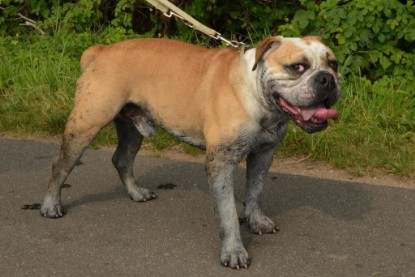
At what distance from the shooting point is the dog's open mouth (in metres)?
4.61

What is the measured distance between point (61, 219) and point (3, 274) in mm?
909

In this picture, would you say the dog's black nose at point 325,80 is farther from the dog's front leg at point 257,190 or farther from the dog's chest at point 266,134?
the dog's front leg at point 257,190

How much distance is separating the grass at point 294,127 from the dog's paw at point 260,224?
1.40m

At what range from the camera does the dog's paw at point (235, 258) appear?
189 inches

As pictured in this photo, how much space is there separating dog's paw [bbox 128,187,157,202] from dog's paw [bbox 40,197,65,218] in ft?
1.88

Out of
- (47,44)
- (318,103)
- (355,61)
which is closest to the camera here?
(318,103)

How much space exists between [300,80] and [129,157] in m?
1.83

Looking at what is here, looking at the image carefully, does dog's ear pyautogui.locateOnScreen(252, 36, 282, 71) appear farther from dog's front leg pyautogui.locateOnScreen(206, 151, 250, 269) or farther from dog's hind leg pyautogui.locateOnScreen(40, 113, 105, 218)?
dog's hind leg pyautogui.locateOnScreen(40, 113, 105, 218)

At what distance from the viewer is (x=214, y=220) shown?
5582 millimetres

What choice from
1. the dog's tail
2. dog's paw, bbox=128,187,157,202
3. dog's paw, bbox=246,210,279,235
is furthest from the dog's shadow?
the dog's tail

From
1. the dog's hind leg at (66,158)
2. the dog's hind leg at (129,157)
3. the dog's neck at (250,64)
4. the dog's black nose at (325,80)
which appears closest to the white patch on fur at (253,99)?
the dog's neck at (250,64)

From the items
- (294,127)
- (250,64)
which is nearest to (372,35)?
(294,127)

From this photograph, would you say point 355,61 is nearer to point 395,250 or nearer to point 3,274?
point 395,250

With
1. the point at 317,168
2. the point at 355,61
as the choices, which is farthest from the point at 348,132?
the point at 355,61
